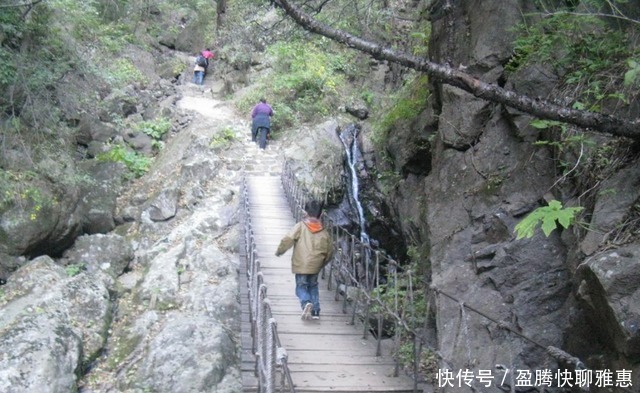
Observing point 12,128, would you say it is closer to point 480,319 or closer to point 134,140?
point 134,140

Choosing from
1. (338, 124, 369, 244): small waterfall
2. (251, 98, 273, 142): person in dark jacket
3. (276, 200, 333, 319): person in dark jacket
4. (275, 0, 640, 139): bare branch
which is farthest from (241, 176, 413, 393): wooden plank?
(251, 98, 273, 142): person in dark jacket

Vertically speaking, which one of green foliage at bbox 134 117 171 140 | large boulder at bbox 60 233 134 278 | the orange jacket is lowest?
large boulder at bbox 60 233 134 278

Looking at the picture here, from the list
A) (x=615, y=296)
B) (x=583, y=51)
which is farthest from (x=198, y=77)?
(x=615, y=296)

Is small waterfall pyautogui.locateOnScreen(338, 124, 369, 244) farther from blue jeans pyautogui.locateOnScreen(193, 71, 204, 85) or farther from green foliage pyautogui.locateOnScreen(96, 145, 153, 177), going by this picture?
blue jeans pyautogui.locateOnScreen(193, 71, 204, 85)

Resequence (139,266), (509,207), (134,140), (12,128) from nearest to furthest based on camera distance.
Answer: (509,207)
(12,128)
(139,266)
(134,140)

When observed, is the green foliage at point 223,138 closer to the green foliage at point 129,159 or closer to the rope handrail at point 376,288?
the green foliage at point 129,159

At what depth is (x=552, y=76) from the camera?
22.3 ft

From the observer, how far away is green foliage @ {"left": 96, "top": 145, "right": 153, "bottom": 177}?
1702cm

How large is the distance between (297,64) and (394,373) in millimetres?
16142

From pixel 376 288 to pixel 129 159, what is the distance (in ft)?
38.2

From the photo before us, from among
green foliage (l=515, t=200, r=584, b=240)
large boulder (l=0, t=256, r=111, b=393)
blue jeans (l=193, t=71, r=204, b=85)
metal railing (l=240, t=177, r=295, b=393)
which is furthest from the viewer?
blue jeans (l=193, t=71, r=204, b=85)

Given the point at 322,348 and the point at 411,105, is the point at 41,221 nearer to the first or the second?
the point at 411,105

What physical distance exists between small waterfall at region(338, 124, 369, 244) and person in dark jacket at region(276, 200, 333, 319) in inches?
241

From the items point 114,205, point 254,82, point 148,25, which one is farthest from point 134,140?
point 148,25
